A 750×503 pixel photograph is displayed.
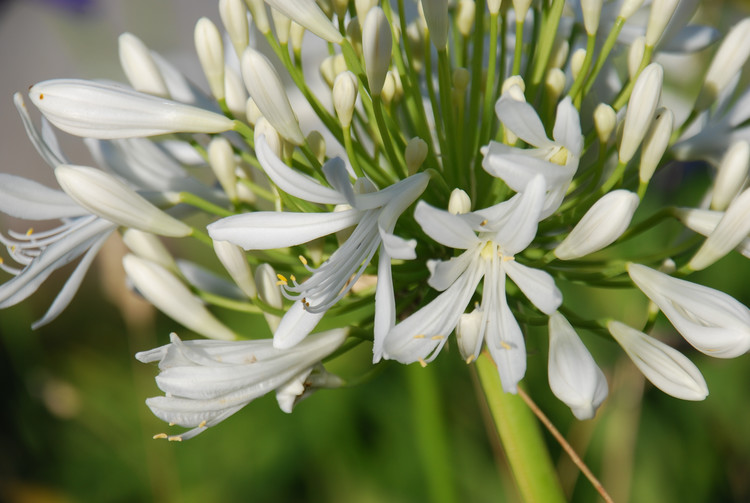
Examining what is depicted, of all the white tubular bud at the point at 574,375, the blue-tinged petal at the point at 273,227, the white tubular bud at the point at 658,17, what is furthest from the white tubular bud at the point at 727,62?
the blue-tinged petal at the point at 273,227

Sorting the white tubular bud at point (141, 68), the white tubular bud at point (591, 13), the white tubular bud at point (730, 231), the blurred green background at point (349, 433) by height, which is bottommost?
the blurred green background at point (349, 433)

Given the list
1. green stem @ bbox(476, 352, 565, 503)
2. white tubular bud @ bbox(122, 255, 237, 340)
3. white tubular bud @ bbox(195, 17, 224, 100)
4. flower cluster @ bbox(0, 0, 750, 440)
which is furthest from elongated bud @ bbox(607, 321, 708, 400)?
white tubular bud @ bbox(195, 17, 224, 100)

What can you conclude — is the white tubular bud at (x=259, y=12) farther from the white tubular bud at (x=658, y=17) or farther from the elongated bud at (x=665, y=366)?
the elongated bud at (x=665, y=366)

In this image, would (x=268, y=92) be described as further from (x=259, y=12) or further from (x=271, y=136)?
(x=259, y=12)

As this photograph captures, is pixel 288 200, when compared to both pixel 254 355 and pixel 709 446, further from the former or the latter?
pixel 709 446

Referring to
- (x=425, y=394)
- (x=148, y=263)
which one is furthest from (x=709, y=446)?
(x=148, y=263)

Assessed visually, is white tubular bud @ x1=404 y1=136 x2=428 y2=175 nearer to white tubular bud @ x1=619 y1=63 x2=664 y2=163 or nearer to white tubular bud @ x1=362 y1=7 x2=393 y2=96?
white tubular bud @ x1=362 y1=7 x2=393 y2=96

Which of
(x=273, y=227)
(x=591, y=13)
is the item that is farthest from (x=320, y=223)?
(x=591, y=13)
